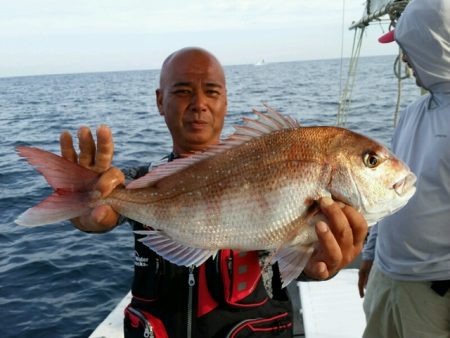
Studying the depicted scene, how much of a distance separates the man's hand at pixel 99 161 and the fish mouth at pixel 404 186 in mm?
1226

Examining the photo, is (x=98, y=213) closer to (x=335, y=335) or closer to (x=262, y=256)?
(x=262, y=256)

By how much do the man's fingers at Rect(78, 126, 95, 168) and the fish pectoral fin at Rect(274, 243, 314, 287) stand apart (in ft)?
3.20

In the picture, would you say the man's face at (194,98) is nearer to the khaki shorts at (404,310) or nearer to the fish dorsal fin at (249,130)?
the fish dorsal fin at (249,130)

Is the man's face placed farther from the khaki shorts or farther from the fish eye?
the khaki shorts

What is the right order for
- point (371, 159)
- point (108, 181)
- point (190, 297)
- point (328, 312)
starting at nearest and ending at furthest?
1. point (371, 159)
2. point (108, 181)
3. point (190, 297)
4. point (328, 312)

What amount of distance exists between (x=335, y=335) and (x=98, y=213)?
2.52 m

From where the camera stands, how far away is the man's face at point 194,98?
249 centimetres

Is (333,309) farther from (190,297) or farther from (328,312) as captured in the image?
(190,297)

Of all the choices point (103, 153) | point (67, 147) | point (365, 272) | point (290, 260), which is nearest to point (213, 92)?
point (103, 153)

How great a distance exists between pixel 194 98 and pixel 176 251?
931 millimetres

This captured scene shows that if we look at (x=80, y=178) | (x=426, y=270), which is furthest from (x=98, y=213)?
(x=426, y=270)

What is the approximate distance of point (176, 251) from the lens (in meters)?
1.95

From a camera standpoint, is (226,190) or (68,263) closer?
(226,190)

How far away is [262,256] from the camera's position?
7.70 ft
